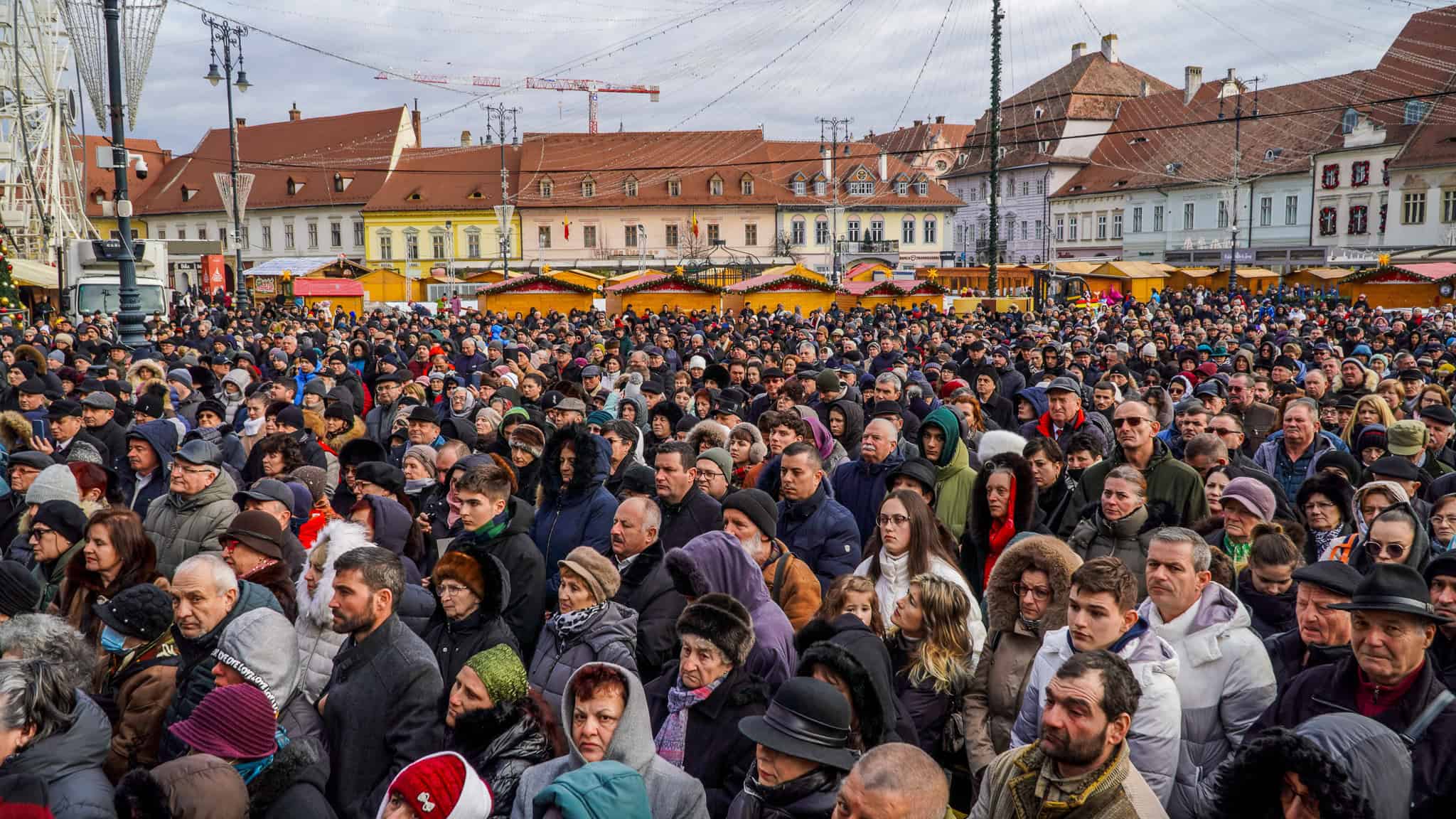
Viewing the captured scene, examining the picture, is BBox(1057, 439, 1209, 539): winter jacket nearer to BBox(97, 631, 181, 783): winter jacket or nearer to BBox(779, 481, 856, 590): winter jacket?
BBox(779, 481, 856, 590): winter jacket

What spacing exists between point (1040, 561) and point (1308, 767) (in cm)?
172

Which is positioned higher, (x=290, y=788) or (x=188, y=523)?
(x=188, y=523)

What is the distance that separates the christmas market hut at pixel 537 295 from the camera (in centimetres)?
3428

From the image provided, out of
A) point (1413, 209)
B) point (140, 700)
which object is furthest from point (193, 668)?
point (1413, 209)

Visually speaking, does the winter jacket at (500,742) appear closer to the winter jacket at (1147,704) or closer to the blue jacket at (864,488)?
the winter jacket at (1147,704)

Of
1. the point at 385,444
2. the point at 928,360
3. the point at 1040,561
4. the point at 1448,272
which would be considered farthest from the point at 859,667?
the point at 1448,272

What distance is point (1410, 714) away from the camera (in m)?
3.32

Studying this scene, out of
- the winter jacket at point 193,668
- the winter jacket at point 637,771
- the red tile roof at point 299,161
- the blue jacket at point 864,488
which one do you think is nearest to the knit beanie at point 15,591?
the winter jacket at point 193,668

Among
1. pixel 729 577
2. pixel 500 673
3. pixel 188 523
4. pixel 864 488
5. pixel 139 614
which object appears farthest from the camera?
pixel 864 488

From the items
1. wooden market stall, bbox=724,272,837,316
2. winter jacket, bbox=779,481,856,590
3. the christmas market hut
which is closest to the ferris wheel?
the christmas market hut

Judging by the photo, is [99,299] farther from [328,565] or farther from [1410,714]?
[1410,714]

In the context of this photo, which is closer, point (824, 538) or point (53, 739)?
point (53, 739)

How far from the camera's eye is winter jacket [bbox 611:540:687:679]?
4539mm

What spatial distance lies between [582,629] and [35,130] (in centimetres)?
5003
